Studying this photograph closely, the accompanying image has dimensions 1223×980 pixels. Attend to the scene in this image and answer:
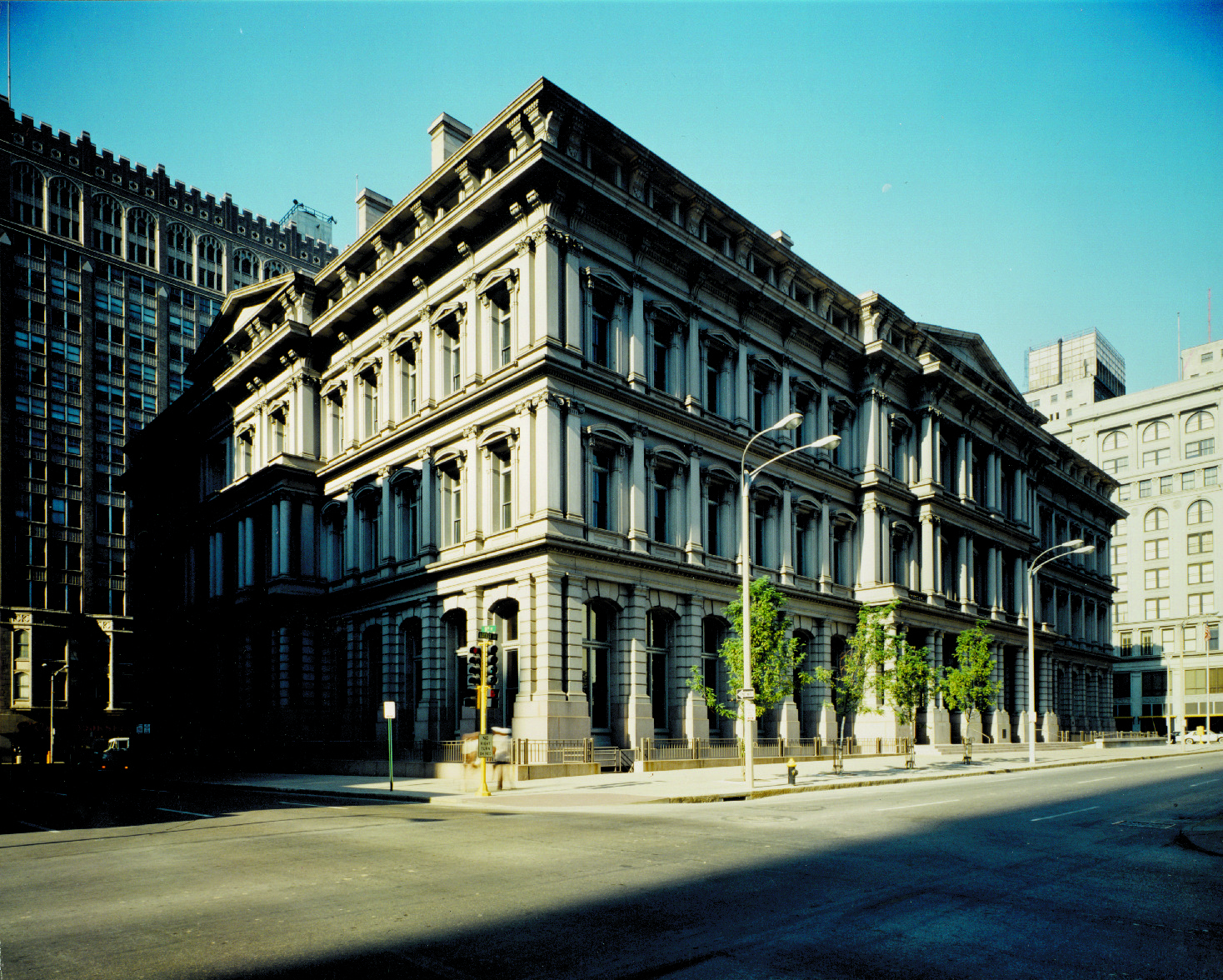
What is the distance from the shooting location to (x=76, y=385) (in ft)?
245

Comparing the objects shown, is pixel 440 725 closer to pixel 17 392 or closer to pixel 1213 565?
pixel 17 392

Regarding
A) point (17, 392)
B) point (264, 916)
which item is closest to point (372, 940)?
point (264, 916)

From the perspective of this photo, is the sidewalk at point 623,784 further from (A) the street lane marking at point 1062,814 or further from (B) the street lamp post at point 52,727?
(B) the street lamp post at point 52,727

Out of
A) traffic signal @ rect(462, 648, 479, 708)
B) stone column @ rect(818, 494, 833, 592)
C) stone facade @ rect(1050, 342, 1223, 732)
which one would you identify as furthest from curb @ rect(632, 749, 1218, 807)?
stone facade @ rect(1050, 342, 1223, 732)

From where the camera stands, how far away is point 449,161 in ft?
120

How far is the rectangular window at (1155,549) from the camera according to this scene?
103 m

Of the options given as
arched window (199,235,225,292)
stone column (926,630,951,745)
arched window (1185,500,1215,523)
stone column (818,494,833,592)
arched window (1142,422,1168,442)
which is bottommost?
stone column (926,630,951,745)

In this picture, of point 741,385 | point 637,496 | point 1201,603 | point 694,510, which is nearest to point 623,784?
point 637,496

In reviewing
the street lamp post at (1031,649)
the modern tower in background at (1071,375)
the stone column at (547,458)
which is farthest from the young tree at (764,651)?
the modern tower in background at (1071,375)

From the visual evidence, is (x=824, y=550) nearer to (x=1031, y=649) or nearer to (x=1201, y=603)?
(x=1031, y=649)

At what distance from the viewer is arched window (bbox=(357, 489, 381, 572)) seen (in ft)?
146

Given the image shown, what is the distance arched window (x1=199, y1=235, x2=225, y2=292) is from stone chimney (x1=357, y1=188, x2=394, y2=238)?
39.7 metres

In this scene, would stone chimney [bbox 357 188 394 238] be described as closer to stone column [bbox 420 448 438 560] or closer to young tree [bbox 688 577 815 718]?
stone column [bbox 420 448 438 560]

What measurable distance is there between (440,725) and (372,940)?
29972 mm
